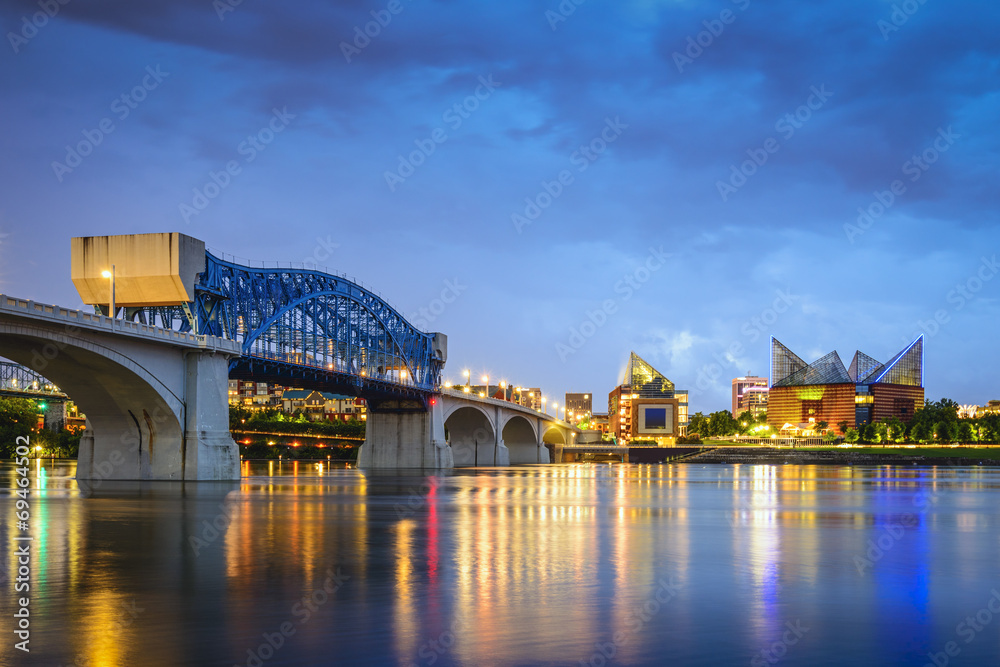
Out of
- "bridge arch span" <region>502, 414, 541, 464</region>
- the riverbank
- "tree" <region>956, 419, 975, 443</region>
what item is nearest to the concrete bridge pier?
the riverbank

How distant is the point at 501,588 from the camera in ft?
68.1

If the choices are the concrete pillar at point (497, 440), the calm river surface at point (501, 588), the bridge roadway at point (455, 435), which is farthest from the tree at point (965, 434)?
the calm river surface at point (501, 588)

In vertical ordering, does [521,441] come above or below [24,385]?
below

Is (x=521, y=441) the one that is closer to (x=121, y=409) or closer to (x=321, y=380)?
(x=321, y=380)

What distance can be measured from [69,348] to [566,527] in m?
35.5

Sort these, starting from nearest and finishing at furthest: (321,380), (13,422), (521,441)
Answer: (321,380) → (13,422) → (521,441)

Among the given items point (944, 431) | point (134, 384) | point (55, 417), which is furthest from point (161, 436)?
point (944, 431)

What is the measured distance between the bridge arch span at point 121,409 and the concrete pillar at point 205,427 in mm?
538

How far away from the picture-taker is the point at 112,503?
4600cm

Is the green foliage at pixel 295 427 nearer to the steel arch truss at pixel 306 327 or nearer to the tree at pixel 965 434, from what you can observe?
the steel arch truss at pixel 306 327

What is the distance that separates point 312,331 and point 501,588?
87.1m

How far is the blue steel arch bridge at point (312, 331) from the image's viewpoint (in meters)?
78.0

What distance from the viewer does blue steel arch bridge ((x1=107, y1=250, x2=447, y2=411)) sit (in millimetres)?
77994

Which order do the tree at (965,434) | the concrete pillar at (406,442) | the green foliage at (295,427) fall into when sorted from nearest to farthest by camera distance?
the concrete pillar at (406,442), the green foliage at (295,427), the tree at (965,434)
